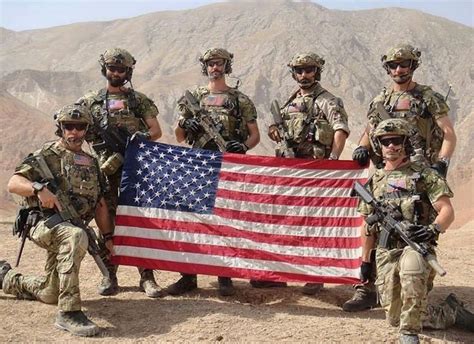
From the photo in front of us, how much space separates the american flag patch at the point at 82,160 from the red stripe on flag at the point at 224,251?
3.64 feet

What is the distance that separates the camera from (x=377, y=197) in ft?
20.5

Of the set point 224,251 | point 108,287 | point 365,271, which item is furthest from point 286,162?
point 108,287

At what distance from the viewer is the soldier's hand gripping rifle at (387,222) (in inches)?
224

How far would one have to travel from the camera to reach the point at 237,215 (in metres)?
7.37

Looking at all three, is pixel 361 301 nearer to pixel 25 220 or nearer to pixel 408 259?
pixel 408 259

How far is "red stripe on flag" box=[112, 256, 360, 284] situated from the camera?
705cm

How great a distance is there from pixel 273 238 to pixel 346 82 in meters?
61.5

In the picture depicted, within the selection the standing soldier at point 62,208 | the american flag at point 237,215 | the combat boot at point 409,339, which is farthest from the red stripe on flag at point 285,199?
the combat boot at point 409,339

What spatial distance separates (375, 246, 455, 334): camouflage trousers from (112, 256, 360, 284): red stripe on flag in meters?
1.03

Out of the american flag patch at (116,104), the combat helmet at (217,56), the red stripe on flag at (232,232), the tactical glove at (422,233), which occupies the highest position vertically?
the combat helmet at (217,56)

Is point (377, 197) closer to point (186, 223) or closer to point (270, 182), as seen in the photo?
point (270, 182)

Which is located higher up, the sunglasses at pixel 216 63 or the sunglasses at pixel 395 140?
the sunglasses at pixel 216 63

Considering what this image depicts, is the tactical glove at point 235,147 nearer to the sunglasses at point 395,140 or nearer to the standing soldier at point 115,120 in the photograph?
the standing soldier at point 115,120

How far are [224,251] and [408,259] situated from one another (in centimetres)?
243
